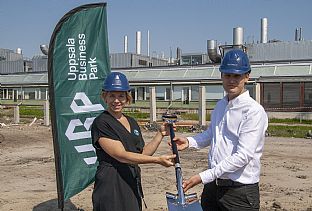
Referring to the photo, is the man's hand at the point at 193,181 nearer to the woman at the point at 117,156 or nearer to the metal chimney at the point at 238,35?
the woman at the point at 117,156

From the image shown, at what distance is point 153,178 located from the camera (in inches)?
323

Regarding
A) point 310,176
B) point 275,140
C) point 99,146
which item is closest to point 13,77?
point 275,140

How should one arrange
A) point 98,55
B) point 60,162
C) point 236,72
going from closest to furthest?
point 236,72 → point 60,162 → point 98,55

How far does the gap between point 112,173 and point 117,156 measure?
7.4 inches

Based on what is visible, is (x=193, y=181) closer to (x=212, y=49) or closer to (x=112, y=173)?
(x=112, y=173)

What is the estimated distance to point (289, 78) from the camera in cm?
2702

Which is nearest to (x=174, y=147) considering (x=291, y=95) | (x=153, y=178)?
(x=153, y=178)

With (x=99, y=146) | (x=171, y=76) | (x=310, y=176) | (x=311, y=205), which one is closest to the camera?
(x=99, y=146)

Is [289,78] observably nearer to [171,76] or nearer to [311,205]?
[171,76]

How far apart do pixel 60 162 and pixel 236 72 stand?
2836 mm

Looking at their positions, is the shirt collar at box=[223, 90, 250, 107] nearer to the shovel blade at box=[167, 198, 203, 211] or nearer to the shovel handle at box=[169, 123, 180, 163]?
the shovel handle at box=[169, 123, 180, 163]

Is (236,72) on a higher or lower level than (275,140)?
higher

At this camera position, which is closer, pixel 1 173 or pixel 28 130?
pixel 1 173

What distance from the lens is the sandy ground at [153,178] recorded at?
6316 mm
